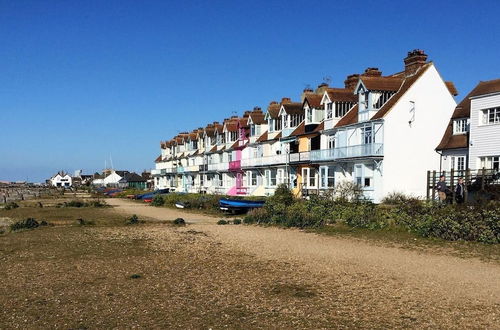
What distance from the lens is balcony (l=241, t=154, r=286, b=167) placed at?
4566 cm

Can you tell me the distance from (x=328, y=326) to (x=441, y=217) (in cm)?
1212

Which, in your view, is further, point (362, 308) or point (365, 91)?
point (365, 91)

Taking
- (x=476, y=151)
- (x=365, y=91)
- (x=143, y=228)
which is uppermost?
(x=365, y=91)

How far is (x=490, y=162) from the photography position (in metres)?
27.4

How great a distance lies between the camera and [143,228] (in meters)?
24.5

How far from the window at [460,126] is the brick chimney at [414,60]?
17.4 feet

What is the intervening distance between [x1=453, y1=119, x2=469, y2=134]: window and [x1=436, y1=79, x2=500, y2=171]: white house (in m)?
0.11

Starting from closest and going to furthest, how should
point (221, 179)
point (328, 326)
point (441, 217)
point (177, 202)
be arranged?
point (328, 326) < point (441, 217) < point (177, 202) < point (221, 179)

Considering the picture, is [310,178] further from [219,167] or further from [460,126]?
[219,167]

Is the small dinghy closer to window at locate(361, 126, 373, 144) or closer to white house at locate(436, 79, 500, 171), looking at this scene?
window at locate(361, 126, 373, 144)

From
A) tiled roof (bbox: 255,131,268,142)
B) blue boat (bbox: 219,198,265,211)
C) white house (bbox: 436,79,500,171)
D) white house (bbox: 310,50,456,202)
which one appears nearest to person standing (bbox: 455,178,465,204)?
white house (bbox: 436,79,500,171)

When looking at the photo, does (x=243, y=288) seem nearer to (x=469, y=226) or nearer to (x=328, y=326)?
(x=328, y=326)

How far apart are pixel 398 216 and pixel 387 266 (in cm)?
770

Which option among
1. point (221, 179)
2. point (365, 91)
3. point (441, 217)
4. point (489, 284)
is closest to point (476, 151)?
point (365, 91)
